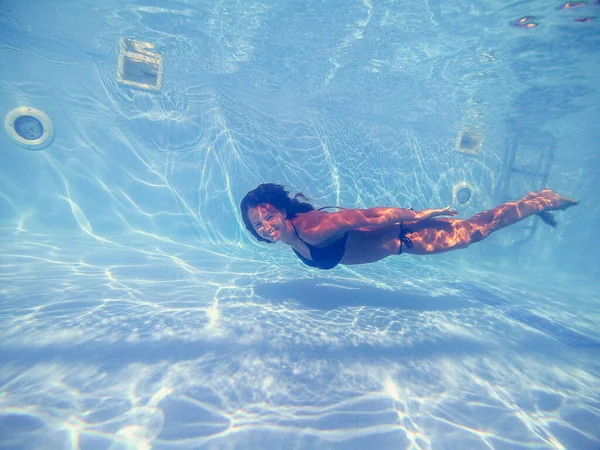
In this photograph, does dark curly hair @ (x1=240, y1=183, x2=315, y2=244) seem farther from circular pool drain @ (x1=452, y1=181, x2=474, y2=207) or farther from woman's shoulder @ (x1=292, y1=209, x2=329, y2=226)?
circular pool drain @ (x1=452, y1=181, x2=474, y2=207)

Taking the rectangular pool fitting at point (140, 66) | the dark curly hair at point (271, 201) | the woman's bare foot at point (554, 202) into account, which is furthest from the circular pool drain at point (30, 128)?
the woman's bare foot at point (554, 202)

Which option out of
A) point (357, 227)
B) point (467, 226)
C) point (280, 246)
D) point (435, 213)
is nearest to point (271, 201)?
point (357, 227)

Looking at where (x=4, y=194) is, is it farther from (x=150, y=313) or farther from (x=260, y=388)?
(x=260, y=388)

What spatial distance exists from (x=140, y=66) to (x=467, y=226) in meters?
11.8

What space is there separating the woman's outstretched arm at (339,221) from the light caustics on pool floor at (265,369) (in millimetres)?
1860

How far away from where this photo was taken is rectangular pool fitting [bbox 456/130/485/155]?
13.0 meters

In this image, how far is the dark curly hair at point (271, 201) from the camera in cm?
382

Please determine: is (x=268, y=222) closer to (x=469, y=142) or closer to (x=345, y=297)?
(x=345, y=297)

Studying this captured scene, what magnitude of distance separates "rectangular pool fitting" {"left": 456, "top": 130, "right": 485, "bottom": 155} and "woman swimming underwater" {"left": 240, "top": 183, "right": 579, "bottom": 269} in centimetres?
851

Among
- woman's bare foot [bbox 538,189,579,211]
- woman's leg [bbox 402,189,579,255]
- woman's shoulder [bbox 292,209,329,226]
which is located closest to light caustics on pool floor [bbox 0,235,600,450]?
woman's leg [bbox 402,189,579,255]

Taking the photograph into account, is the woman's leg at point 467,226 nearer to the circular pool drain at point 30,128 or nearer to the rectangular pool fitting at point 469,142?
the rectangular pool fitting at point 469,142

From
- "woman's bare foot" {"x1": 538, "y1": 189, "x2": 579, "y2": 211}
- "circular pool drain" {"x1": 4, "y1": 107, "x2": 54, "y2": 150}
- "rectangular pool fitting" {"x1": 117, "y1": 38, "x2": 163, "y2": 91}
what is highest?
"rectangular pool fitting" {"x1": 117, "y1": 38, "x2": 163, "y2": 91}

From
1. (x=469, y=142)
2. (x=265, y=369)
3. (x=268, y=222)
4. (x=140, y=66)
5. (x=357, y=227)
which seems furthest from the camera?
(x=469, y=142)

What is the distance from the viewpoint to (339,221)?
12.1ft
